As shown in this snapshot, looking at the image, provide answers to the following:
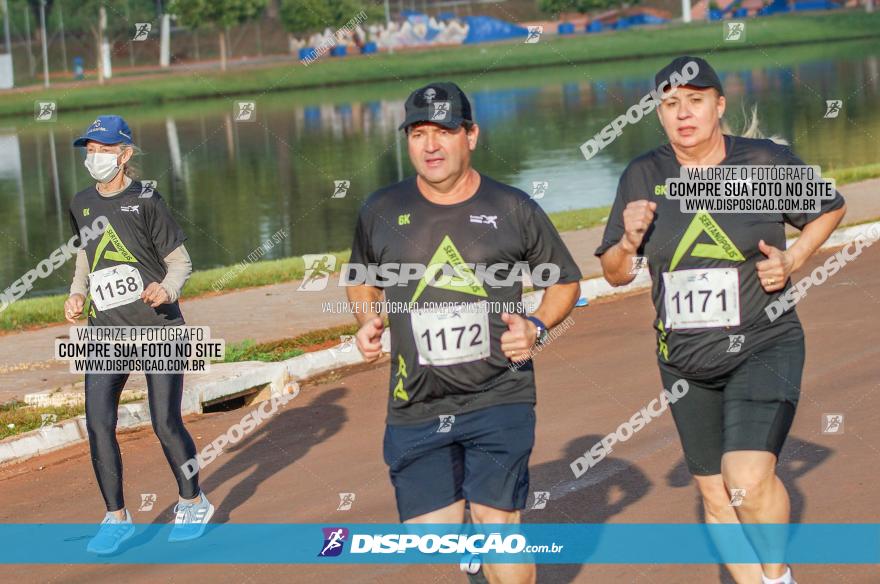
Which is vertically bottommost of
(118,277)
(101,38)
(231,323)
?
(101,38)

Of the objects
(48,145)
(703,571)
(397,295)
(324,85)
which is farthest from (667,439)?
(324,85)

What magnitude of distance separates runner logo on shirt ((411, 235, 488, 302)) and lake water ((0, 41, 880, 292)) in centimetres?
1545

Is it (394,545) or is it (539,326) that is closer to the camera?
(539,326)

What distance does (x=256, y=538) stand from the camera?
25.3 ft

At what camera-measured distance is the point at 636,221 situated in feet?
18.4

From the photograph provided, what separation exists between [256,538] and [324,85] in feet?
230

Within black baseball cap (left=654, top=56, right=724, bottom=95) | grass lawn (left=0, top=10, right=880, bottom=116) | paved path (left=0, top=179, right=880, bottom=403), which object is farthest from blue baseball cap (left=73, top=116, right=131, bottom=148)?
grass lawn (left=0, top=10, right=880, bottom=116)

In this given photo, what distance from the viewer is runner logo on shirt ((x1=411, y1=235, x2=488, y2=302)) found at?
5539mm

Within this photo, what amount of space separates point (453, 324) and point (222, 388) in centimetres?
572

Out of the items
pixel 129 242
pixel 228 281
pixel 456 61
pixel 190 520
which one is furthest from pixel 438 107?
pixel 456 61

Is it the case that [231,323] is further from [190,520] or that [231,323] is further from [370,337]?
[370,337]

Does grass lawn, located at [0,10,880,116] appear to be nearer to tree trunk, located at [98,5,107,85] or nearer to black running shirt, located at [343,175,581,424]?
tree trunk, located at [98,5,107,85]

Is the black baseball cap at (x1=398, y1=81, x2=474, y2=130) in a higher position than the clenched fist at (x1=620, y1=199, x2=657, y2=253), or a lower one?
higher

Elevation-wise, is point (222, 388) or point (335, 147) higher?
point (222, 388)
